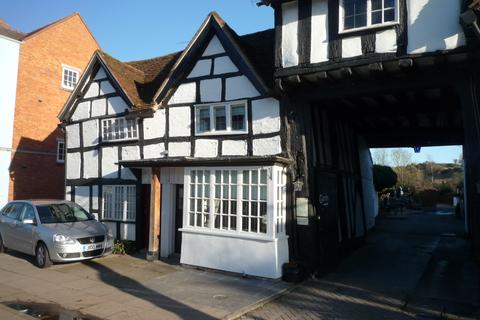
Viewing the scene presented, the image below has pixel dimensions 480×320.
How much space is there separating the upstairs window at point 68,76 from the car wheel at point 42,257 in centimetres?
1490

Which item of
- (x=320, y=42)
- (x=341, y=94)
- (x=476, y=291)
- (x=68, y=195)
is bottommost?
(x=476, y=291)

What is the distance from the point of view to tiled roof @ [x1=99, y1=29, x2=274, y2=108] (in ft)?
37.1

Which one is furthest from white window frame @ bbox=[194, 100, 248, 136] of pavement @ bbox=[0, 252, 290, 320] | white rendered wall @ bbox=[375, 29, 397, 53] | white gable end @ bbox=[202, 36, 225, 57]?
pavement @ bbox=[0, 252, 290, 320]

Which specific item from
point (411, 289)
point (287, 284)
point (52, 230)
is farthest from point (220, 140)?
point (411, 289)

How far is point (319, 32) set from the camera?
9.74 metres

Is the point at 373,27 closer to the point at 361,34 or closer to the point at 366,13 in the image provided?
the point at 361,34

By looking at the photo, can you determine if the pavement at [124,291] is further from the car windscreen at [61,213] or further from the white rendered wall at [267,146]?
the white rendered wall at [267,146]

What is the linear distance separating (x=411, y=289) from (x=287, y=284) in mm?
2817

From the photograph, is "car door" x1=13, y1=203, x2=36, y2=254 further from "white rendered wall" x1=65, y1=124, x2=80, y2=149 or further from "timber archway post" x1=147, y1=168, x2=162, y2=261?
"white rendered wall" x1=65, y1=124, x2=80, y2=149

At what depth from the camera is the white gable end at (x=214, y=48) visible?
11750mm

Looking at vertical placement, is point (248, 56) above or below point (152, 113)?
above

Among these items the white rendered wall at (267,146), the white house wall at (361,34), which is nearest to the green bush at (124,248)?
the white rendered wall at (267,146)

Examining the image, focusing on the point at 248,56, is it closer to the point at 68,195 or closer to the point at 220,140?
the point at 220,140

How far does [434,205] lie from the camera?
135ft
